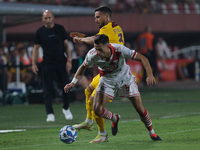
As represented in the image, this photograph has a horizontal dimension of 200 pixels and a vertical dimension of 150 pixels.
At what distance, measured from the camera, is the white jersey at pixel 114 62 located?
20.2ft

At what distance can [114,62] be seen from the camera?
6203 millimetres

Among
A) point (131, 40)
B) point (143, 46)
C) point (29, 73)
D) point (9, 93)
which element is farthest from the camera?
point (131, 40)

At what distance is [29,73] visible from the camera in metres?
16.1

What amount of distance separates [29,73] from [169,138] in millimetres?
10324

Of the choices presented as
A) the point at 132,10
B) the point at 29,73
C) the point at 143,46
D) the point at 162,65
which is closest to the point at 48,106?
the point at 29,73

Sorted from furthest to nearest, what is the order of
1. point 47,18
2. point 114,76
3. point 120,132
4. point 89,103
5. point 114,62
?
point 47,18, point 120,132, point 89,103, point 114,76, point 114,62

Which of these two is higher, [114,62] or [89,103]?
[114,62]

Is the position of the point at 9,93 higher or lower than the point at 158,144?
lower

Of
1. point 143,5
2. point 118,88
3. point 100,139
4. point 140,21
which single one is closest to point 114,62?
point 118,88

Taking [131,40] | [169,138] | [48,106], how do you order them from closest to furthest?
[169,138] < [48,106] < [131,40]

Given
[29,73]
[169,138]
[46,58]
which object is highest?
[46,58]

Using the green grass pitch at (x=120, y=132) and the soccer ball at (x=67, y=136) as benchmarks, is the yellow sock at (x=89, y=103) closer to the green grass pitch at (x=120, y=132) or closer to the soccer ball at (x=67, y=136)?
the green grass pitch at (x=120, y=132)

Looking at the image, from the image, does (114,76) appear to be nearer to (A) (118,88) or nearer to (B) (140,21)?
(A) (118,88)

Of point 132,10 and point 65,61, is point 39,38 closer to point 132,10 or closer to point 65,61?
point 65,61
